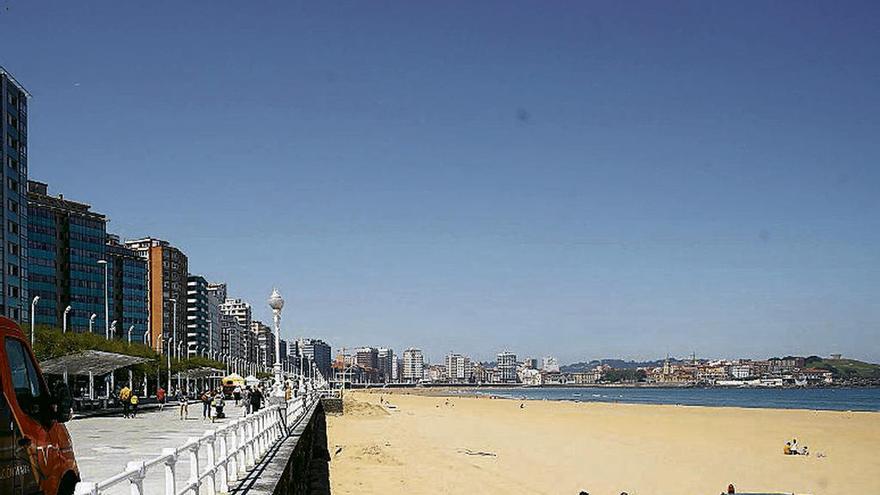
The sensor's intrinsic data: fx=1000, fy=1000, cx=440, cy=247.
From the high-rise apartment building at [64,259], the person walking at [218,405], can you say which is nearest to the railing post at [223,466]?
the person walking at [218,405]

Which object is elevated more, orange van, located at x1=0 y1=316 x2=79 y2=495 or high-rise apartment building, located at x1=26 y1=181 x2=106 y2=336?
high-rise apartment building, located at x1=26 y1=181 x2=106 y2=336

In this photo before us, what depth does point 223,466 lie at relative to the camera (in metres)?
12.7

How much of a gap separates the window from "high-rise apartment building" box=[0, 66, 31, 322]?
7963cm

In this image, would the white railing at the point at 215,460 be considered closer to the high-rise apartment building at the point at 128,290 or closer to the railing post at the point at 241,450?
the railing post at the point at 241,450

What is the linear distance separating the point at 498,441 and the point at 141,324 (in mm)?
98112

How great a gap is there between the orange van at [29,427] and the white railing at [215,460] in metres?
0.56

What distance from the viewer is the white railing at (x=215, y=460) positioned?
762 centimetres

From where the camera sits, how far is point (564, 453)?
47000 millimetres

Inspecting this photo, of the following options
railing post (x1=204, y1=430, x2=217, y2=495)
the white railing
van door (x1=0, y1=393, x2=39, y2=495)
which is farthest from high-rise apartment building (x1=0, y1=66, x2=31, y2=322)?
van door (x1=0, y1=393, x2=39, y2=495)

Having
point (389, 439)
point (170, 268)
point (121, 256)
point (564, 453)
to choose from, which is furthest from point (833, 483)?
point (170, 268)

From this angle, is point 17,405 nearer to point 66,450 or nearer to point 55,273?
point 66,450

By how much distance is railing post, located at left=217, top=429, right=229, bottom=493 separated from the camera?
12.6 metres

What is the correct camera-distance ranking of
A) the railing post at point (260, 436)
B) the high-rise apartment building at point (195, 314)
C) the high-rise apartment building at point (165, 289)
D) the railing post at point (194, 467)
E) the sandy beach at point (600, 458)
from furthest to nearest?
the high-rise apartment building at point (195, 314), the high-rise apartment building at point (165, 289), the sandy beach at point (600, 458), the railing post at point (260, 436), the railing post at point (194, 467)

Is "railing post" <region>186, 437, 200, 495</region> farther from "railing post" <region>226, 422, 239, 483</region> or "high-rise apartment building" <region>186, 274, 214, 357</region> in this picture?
"high-rise apartment building" <region>186, 274, 214, 357</region>
